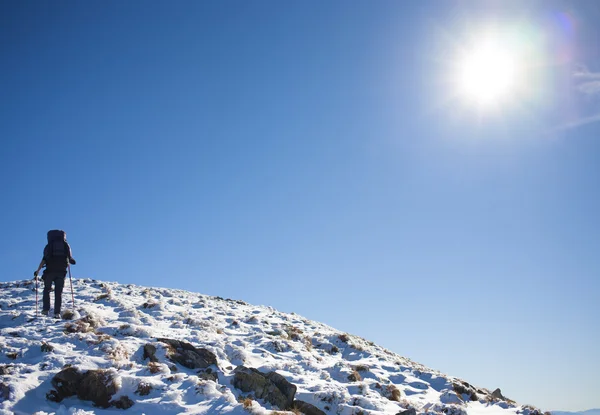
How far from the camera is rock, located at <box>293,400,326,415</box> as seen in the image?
10325 millimetres

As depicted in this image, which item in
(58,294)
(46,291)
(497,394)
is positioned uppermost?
(46,291)

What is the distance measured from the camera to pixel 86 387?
871cm

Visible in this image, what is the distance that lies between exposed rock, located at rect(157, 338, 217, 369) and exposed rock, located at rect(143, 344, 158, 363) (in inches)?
18.3

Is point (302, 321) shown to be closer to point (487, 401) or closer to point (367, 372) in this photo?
point (367, 372)

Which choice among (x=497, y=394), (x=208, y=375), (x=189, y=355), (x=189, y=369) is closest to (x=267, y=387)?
(x=208, y=375)

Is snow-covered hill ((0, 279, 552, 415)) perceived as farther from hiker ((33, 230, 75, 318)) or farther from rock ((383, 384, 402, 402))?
hiker ((33, 230, 75, 318))

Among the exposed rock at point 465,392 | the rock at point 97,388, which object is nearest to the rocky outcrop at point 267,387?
the rock at point 97,388

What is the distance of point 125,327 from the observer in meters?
13.0

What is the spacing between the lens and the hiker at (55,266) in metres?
13.8

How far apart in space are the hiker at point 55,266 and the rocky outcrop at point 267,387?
25.1 ft

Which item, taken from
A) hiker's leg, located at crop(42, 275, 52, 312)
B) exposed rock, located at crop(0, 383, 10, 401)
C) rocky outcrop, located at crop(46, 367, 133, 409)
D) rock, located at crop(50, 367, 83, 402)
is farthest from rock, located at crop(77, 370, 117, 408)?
hiker's leg, located at crop(42, 275, 52, 312)

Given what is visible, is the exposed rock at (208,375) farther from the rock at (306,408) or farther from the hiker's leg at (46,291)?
the hiker's leg at (46,291)

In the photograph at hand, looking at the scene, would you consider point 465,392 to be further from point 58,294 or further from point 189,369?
point 58,294

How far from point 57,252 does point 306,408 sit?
34.3 ft
